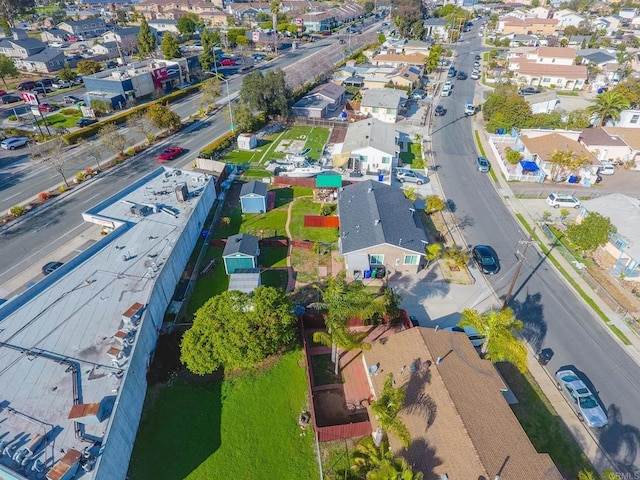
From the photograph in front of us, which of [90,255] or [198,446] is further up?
[90,255]

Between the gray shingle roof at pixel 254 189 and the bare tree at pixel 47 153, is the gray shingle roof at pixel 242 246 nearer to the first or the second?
the gray shingle roof at pixel 254 189

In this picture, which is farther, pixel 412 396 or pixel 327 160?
pixel 327 160

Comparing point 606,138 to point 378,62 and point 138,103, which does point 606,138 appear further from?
point 138,103

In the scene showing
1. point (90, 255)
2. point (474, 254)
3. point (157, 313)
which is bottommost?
point (474, 254)

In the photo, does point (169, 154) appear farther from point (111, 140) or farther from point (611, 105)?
point (611, 105)

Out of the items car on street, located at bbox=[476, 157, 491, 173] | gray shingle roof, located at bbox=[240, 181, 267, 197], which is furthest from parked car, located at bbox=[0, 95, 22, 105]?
car on street, located at bbox=[476, 157, 491, 173]

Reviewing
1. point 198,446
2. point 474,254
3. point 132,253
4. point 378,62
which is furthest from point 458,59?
point 198,446

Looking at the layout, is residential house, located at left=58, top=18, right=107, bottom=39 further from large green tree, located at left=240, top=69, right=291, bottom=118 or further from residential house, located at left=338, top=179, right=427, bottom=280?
residential house, located at left=338, top=179, right=427, bottom=280
